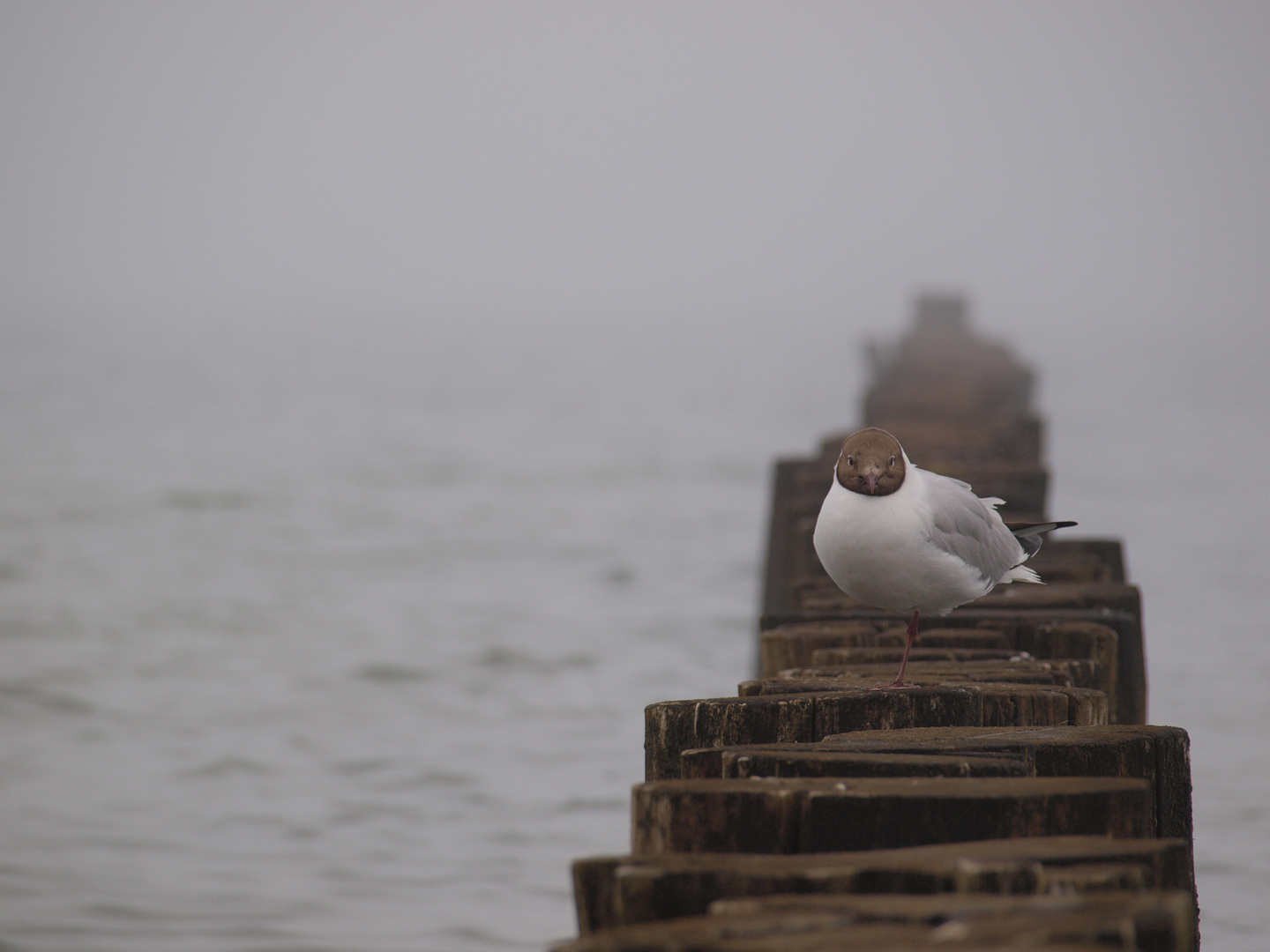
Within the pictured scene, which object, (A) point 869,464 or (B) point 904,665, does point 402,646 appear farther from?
(B) point 904,665

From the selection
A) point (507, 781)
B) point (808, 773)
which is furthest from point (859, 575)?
point (507, 781)

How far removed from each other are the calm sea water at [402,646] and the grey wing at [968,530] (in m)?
3.90

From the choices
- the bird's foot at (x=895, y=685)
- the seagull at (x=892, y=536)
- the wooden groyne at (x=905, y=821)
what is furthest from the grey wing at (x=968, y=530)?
the bird's foot at (x=895, y=685)

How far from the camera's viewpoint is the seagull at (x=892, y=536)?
3.68 meters

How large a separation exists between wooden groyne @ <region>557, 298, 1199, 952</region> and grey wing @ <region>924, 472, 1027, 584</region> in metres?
0.27

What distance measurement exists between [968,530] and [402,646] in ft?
42.3

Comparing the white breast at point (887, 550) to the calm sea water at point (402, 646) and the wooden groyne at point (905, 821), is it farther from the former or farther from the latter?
the calm sea water at point (402, 646)

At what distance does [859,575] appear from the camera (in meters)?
3.73

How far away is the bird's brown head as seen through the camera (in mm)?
3695

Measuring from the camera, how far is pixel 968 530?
382cm

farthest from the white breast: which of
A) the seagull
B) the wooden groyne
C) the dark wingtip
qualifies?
the dark wingtip

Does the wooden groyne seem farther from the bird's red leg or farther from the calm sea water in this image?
the calm sea water

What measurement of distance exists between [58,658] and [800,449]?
28.3 meters

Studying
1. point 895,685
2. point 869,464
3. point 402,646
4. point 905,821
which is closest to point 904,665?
point 895,685
